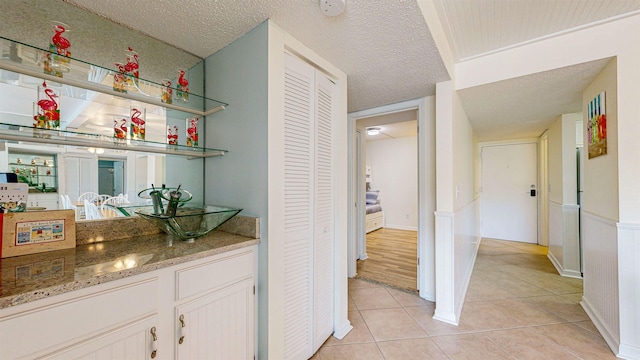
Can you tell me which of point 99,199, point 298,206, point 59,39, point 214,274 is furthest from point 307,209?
point 59,39

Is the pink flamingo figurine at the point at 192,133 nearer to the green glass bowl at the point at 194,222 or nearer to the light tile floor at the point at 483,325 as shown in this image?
the green glass bowl at the point at 194,222

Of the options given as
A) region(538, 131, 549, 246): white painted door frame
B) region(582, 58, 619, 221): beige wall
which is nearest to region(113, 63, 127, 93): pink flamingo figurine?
region(582, 58, 619, 221): beige wall

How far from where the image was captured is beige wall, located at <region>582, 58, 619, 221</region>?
177 cm

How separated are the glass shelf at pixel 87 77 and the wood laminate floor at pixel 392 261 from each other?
8.79ft

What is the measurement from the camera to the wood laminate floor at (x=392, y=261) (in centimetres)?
300

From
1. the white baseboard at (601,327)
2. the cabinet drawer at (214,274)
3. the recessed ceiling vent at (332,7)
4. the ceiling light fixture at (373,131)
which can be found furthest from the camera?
the ceiling light fixture at (373,131)

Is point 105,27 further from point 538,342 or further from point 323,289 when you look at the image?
point 538,342

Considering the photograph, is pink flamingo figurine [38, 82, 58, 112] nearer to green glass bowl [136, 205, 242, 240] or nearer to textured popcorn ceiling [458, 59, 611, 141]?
green glass bowl [136, 205, 242, 240]

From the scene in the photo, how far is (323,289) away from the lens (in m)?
1.80

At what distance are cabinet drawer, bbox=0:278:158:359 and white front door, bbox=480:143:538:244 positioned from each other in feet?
19.8

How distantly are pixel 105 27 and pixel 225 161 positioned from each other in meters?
0.99

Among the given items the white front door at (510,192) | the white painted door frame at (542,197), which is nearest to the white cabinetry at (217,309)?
the white painted door frame at (542,197)

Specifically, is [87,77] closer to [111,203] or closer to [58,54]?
[58,54]

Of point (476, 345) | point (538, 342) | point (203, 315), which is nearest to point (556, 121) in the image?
point (538, 342)
